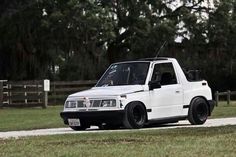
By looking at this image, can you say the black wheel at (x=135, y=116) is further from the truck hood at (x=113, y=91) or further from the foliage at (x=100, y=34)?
the foliage at (x=100, y=34)

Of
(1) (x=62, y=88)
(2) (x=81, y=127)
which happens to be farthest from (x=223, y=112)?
(1) (x=62, y=88)

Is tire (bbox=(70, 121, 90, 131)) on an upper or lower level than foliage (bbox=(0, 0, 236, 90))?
lower

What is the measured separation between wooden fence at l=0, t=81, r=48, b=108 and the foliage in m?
5.13

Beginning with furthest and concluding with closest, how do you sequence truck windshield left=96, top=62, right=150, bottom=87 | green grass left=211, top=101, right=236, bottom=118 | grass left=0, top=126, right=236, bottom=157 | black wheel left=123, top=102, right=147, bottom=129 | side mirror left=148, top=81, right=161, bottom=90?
green grass left=211, top=101, right=236, bottom=118
truck windshield left=96, top=62, right=150, bottom=87
side mirror left=148, top=81, right=161, bottom=90
black wheel left=123, top=102, right=147, bottom=129
grass left=0, top=126, right=236, bottom=157

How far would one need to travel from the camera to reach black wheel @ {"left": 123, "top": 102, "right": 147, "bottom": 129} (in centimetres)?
1655

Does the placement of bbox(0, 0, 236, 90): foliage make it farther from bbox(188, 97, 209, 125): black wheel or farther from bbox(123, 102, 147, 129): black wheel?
bbox(123, 102, 147, 129): black wheel

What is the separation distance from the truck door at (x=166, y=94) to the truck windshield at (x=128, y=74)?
308 mm

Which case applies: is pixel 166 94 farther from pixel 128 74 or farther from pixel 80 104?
pixel 80 104

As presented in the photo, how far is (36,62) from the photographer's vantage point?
44.7m

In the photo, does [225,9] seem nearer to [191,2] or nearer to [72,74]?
[191,2]

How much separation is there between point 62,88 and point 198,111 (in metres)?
21.5

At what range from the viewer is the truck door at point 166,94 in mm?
17484

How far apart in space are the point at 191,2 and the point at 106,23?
782cm

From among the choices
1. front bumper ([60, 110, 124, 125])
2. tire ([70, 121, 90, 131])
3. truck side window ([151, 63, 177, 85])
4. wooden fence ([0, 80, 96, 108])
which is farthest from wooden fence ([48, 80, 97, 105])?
front bumper ([60, 110, 124, 125])
